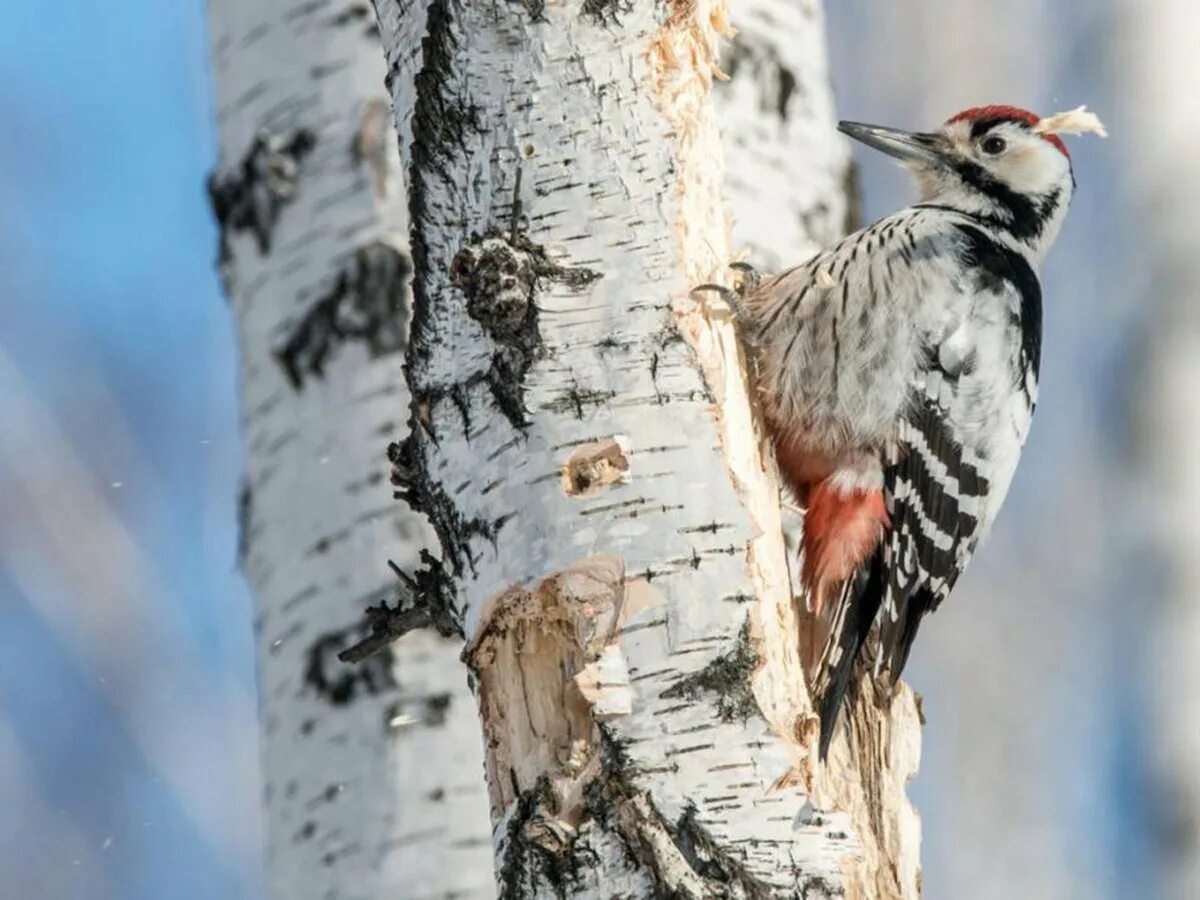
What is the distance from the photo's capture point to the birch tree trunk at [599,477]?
63.8 inches

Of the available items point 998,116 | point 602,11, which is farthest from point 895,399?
point 602,11

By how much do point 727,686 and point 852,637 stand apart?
850 mm

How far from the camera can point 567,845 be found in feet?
5.27

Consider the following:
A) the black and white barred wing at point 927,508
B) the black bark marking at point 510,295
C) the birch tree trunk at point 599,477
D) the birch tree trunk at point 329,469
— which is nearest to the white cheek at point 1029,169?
the black and white barred wing at point 927,508

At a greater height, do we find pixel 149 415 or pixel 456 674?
pixel 456 674

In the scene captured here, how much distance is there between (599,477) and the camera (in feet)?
5.70

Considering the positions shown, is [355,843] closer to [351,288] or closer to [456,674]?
[456,674]

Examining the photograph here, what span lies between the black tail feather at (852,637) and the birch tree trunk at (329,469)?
0.62m

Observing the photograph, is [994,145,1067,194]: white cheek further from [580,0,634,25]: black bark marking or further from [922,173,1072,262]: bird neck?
[580,0,634,25]: black bark marking

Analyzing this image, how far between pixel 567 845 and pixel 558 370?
0.48 metres

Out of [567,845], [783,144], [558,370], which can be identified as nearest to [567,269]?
[558,370]

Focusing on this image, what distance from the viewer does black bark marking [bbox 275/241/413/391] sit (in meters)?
2.88

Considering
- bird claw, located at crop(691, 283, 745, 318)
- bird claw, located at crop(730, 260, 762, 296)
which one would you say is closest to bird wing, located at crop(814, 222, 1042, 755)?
bird claw, located at crop(730, 260, 762, 296)

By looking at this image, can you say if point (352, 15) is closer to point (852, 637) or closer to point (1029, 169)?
point (1029, 169)
